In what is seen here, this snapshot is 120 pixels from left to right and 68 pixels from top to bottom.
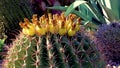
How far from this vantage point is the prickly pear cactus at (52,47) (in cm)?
289

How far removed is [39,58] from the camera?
9.46 feet

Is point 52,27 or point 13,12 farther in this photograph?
point 13,12

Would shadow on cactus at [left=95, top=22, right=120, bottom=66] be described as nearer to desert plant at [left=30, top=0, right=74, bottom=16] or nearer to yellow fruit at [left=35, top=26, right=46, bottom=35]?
yellow fruit at [left=35, top=26, right=46, bottom=35]

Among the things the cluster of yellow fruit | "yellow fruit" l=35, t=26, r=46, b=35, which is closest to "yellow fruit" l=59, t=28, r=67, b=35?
the cluster of yellow fruit

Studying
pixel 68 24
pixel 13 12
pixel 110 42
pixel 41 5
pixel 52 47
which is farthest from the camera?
pixel 41 5

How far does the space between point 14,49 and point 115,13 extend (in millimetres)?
3559

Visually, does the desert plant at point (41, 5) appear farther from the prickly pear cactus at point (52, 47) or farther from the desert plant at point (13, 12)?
the prickly pear cactus at point (52, 47)

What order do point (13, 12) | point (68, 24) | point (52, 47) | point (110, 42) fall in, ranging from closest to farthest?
point (52, 47) → point (68, 24) → point (110, 42) → point (13, 12)

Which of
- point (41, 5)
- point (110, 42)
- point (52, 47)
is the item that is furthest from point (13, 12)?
point (52, 47)

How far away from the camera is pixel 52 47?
9.48ft

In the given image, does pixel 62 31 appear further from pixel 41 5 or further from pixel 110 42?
pixel 41 5

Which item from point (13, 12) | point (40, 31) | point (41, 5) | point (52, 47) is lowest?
point (52, 47)

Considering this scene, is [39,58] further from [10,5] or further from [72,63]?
[10,5]

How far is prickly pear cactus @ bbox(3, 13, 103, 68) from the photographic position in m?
2.89
